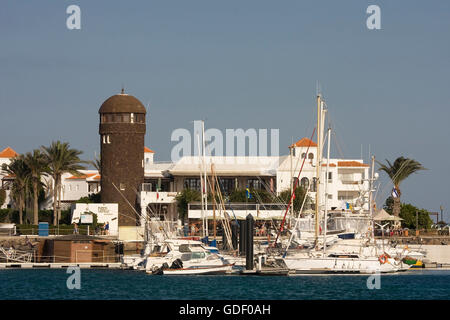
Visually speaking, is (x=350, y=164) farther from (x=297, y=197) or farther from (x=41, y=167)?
(x=41, y=167)

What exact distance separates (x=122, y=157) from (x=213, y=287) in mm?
39803

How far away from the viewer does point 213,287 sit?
51.2m

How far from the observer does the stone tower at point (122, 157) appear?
88.8 meters

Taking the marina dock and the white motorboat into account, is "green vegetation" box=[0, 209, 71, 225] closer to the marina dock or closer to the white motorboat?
the marina dock

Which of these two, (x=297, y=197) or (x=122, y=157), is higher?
(x=122, y=157)

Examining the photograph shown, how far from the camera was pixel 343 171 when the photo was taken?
104 metres

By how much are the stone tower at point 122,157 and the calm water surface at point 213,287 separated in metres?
27.4

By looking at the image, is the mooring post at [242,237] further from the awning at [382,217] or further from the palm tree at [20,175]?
the palm tree at [20,175]

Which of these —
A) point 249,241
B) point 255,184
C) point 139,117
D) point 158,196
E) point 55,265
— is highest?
point 139,117

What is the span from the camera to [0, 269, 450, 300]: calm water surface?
47.0m

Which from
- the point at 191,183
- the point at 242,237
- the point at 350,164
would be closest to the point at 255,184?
the point at 191,183

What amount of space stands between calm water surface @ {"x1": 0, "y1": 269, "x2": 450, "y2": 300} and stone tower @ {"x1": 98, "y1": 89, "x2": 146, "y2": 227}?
27363mm

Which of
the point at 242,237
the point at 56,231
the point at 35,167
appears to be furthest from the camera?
the point at 35,167
